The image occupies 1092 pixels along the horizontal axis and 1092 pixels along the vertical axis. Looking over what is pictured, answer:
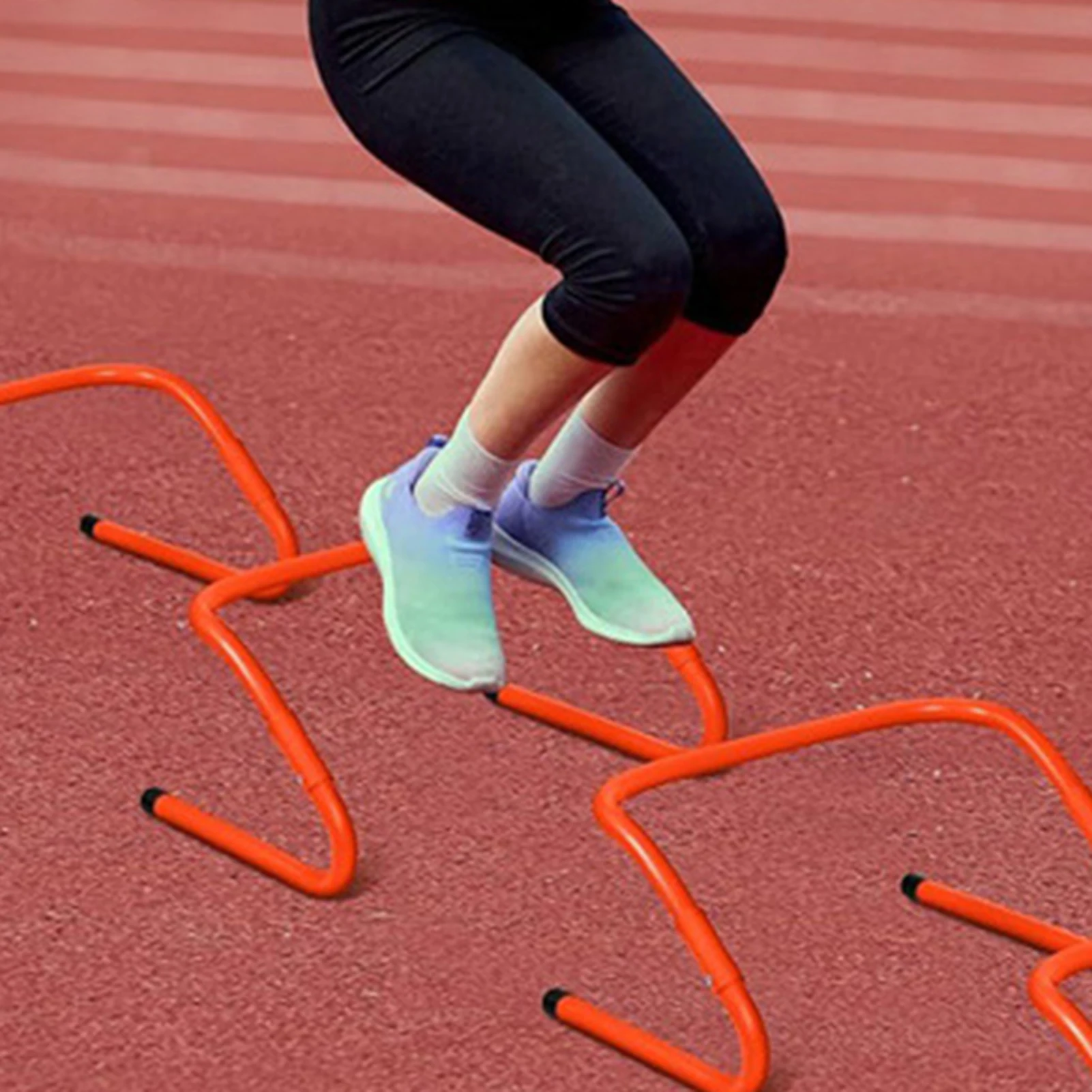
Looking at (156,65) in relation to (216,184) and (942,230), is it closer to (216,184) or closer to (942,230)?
(216,184)

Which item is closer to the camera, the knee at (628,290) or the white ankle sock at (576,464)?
the knee at (628,290)

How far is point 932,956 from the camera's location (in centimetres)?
448

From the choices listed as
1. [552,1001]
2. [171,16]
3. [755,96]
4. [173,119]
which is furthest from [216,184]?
[552,1001]

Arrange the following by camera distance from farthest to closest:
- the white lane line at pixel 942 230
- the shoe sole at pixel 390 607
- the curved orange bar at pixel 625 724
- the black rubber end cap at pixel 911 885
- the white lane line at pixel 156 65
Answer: the white lane line at pixel 156 65
the white lane line at pixel 942 230
the curved orange bar at pixel 625 724
the black rubber end cap at pixel 911 885
the shoe sole at pixel 390 607

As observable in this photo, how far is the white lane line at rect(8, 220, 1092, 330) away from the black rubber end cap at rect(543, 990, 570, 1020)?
3.29 m

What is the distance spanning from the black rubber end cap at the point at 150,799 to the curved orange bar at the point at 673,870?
859mm

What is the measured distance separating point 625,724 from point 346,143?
384 centimetres

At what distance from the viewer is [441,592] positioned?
4199 millimetres

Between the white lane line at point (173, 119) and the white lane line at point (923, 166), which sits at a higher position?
the white lane line at point (923, 166)

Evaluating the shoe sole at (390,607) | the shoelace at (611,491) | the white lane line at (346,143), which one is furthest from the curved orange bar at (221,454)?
the white lane line at (346,143)

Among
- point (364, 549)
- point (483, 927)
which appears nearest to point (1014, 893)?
point (483, 927)

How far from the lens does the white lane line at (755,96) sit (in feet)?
30.0

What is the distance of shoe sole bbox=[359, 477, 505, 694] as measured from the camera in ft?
13.6

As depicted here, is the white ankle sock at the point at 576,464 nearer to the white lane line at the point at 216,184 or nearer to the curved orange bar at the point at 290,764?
the curved orange bar at the point at 290,764
